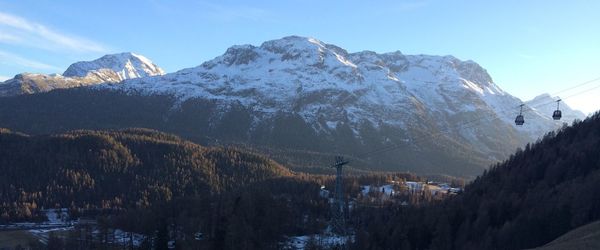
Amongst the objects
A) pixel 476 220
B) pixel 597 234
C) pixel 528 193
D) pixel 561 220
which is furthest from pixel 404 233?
pixel 597 234

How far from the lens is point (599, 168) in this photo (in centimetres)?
17812

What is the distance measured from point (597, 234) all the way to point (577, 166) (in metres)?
126

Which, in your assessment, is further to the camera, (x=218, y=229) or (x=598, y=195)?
(x=218, y=229)

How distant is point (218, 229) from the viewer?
156 metres

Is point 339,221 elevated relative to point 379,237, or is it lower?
elevated

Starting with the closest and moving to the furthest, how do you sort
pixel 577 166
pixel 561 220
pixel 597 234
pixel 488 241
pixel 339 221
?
1. pixel 597 234
2. pixel 339 221
3. pixel 561 220
4. pixel 488 241
5. pixel 577 166

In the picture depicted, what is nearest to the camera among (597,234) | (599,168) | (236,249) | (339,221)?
(597,234)

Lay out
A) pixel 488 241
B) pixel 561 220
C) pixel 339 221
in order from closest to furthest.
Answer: pixel 339 221
pixel 561 220
pixel 488 241

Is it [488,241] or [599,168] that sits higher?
[599,168]

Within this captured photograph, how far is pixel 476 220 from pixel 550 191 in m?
Answer: 21.2

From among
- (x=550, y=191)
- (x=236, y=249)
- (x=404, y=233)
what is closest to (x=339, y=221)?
(x=236, y=249)

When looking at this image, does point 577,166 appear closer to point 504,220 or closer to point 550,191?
point 550,191

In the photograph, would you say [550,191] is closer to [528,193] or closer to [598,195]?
[528,193]

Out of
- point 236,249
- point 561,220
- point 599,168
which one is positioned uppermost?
point 599,168
